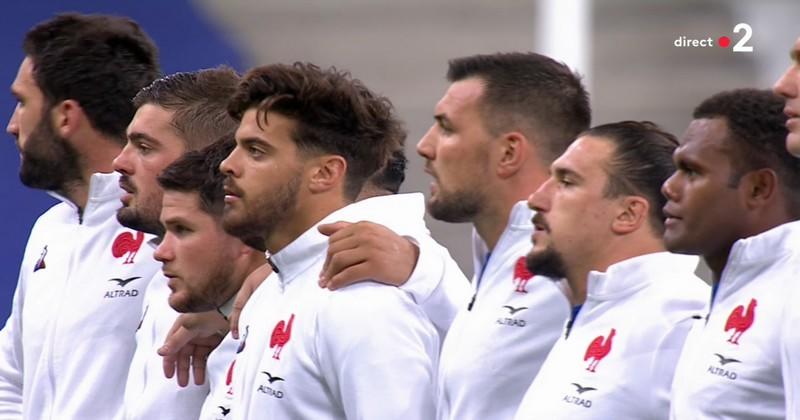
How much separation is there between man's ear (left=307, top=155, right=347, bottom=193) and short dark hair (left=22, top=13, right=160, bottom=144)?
1.20m

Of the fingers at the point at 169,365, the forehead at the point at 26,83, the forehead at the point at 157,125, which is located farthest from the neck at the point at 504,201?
the forehead at the point at 26,83

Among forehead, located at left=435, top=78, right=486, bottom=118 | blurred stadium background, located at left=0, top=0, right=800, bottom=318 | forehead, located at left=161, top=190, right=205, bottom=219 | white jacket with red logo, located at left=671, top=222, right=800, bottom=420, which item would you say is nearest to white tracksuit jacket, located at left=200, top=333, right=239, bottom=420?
forehead, located at left=161, top=190, right=205, bottom=219

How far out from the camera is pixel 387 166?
3.77m

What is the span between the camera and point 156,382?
3969mm

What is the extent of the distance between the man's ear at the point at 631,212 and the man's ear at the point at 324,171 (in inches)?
22.1

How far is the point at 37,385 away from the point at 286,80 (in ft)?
4.16

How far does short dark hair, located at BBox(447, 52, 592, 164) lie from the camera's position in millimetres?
3643

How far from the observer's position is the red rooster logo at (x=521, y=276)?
3.45 meters

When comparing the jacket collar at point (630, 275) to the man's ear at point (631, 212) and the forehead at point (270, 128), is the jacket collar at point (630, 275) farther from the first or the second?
the forehead at point (270, 128)

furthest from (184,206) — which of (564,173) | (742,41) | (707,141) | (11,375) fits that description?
(742,41)

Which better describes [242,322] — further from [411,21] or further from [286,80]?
[411,21]

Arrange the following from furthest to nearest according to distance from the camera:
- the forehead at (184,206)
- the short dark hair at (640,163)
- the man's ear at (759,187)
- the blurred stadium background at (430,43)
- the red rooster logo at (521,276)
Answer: the blurred stadium background at (430,43), the forehead at (184,206), the red rooster logo at (521,276), the short dark hair at (640,163), the man's ear at (759,187)

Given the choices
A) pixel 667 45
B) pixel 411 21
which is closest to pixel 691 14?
pixel 667 45

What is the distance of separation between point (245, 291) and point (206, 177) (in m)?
0.28
